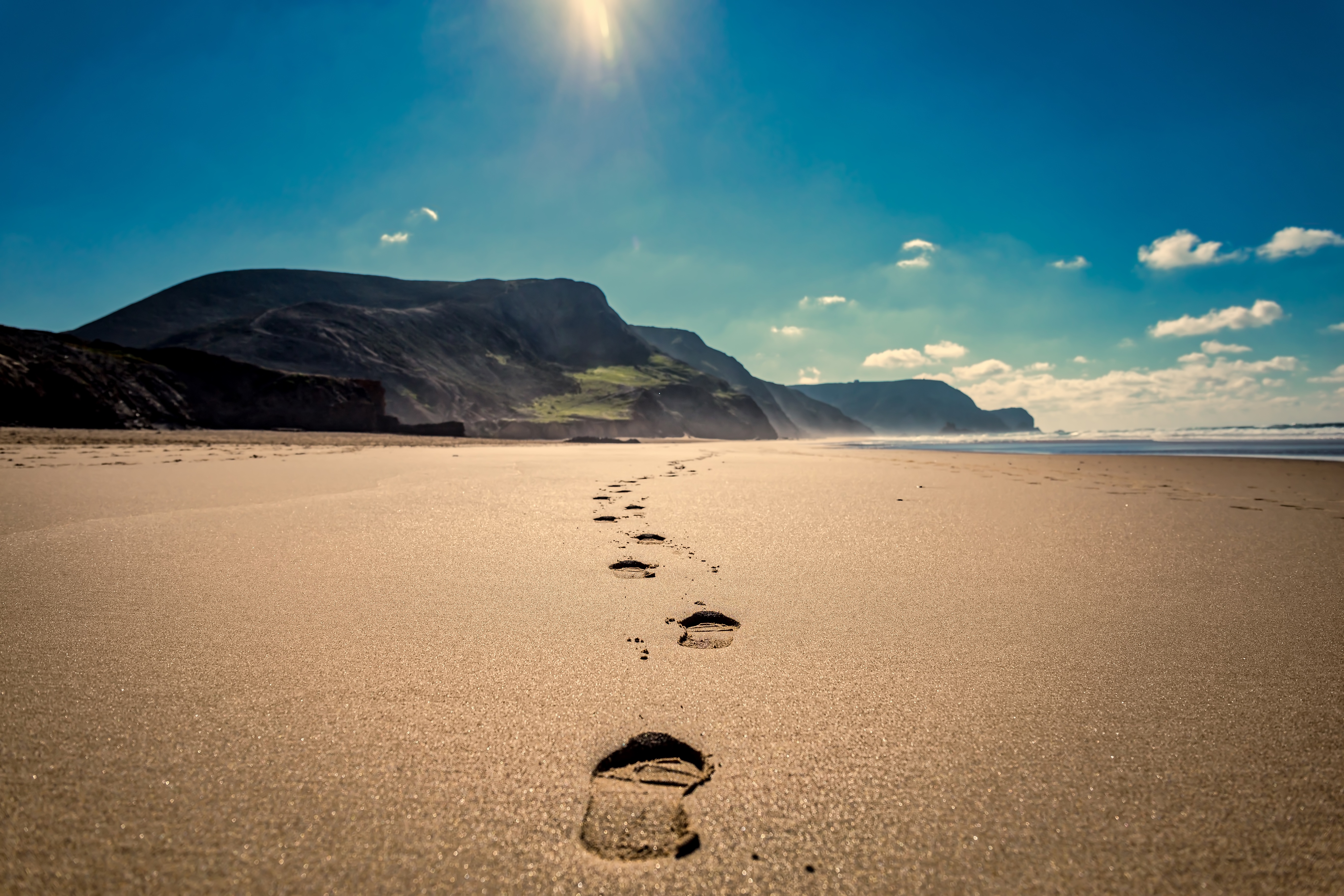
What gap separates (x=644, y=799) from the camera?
102cm

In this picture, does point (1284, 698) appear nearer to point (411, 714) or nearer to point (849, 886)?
point (849, 886)

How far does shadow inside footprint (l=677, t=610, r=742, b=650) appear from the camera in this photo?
1812mm

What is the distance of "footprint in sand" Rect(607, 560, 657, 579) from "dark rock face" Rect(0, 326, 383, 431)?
24646mm

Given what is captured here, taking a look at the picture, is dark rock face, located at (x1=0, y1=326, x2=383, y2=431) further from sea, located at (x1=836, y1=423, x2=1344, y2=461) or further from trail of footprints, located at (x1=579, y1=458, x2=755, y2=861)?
sea, located at (x1=836, y1=423, x2=1344, y2=461)

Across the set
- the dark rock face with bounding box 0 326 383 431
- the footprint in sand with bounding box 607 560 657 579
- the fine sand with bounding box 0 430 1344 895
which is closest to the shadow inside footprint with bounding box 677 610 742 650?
the fine sand with bounding box 0 430 1344 895

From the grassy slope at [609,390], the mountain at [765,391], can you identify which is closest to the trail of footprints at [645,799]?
the grassy slope at [609,390]

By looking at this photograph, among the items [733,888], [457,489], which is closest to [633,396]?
[457,489]

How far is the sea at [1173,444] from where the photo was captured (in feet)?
45.5

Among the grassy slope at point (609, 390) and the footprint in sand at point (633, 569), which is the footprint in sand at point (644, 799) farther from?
the grassy slope at point (609, 390)

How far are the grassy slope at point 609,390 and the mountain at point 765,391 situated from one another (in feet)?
66.0

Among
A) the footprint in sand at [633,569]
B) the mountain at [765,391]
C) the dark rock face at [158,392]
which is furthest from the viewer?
the mountain at [765,391]


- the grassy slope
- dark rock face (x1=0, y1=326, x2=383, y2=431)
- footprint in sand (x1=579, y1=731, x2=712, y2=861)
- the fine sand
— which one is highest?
the grassy slope

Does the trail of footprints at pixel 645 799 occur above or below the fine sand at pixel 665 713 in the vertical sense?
below

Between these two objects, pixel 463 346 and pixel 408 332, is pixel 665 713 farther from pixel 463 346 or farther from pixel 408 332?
pixel 463 346
